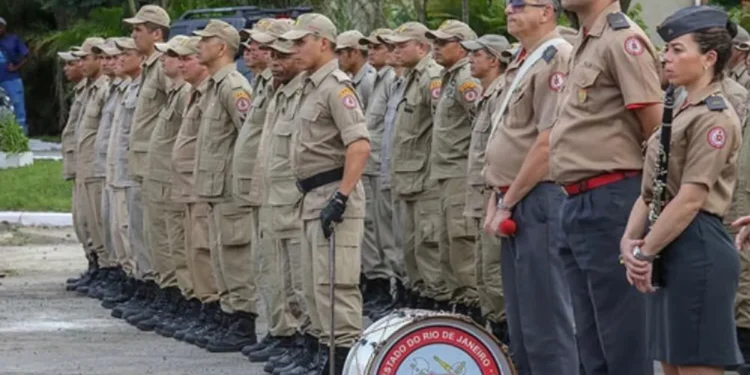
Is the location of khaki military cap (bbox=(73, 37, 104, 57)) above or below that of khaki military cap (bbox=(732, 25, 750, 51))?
below

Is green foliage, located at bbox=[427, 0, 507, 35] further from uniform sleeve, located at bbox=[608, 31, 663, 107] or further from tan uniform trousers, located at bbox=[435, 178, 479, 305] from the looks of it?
uniform sleeve, located at bbox=[608, 31, 663, 107]

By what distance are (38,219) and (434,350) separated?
14564mm

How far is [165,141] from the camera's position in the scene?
42.8 feet

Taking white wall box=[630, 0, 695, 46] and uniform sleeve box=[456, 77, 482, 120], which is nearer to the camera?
uniform sleeve box=[456, 77, 482, 120]

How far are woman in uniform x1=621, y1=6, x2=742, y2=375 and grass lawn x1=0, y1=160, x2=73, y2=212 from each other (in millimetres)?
16504

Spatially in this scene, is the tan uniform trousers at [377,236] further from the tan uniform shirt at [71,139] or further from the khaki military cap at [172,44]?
the tan uniform shirt at [71,139]

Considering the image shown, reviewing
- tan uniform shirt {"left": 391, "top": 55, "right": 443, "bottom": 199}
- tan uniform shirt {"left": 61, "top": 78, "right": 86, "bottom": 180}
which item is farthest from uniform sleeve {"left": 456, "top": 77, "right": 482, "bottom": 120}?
tan uniform shirt {"left": 61, "top": 78, "right": 86, "bottom": 180}

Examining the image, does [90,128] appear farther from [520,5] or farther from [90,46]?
[520,5]

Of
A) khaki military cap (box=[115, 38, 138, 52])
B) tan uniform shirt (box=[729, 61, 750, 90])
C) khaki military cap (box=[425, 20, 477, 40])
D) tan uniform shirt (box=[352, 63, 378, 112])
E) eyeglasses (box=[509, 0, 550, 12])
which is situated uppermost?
eyeglasses (box=[509, 0, 550, 12])

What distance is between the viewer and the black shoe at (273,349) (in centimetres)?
1116

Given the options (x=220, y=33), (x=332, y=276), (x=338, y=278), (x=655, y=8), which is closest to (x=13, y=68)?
(x=655, y=8)

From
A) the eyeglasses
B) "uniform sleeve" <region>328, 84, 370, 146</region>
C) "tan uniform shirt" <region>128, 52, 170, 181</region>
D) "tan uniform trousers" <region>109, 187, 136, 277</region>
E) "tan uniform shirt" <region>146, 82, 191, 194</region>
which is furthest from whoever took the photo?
"tan uniform trousers" <region>109, 187, 136, 277</region>

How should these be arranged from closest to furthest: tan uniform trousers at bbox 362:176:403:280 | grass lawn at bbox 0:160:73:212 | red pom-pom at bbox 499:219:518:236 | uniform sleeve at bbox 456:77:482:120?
1. red pom-pom at bbox 499:219:518:236
2. uniform sleeve at bbox 456:77:482:120
3. tan uniform trousers at bbox 362:176:403:280
4. grass lawn at bbox 0:160:73:212

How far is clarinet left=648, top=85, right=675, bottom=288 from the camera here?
636 centimetres
